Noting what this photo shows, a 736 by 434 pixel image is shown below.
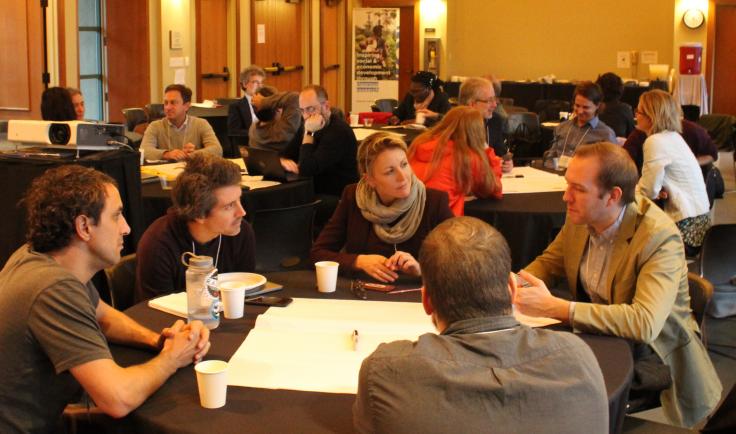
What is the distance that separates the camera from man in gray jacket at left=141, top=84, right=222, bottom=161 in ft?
22.3

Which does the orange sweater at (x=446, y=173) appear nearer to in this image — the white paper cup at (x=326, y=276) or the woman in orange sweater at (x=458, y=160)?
the woman in orange sweater at (x=458, y=160)

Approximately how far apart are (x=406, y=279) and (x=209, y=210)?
29.4 inches

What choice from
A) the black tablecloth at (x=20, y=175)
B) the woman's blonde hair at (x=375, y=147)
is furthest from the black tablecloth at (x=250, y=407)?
the black tablecloth at (x=20, y=175)

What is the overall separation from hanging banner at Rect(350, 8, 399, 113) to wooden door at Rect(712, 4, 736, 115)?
5570 millimetres

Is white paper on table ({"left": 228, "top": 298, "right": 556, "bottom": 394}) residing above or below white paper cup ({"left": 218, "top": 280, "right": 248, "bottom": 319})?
below

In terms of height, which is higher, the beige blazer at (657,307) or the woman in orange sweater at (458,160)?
the woman in orange sweater at (458,160)

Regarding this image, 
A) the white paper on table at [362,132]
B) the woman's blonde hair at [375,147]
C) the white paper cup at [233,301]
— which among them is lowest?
the white paper cup at [233,301]

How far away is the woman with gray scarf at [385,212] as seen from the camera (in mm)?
3484

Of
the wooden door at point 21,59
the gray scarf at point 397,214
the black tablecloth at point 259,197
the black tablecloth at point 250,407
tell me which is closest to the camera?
the black tablecloth at point 250,407

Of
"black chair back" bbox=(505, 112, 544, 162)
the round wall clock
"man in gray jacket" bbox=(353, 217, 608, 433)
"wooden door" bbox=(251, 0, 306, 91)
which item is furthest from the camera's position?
the round wall clock

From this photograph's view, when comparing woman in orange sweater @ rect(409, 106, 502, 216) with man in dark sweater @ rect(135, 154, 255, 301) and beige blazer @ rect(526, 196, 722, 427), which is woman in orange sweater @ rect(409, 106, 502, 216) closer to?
beige blazer @ rect(526, 196, 722, 427)

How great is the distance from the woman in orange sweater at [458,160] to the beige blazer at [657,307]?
1751 mm

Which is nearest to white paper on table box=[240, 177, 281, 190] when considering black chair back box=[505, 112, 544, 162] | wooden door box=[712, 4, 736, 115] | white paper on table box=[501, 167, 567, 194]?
white paper on table box=[501, 167, 567, 194]

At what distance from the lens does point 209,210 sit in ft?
10.1
